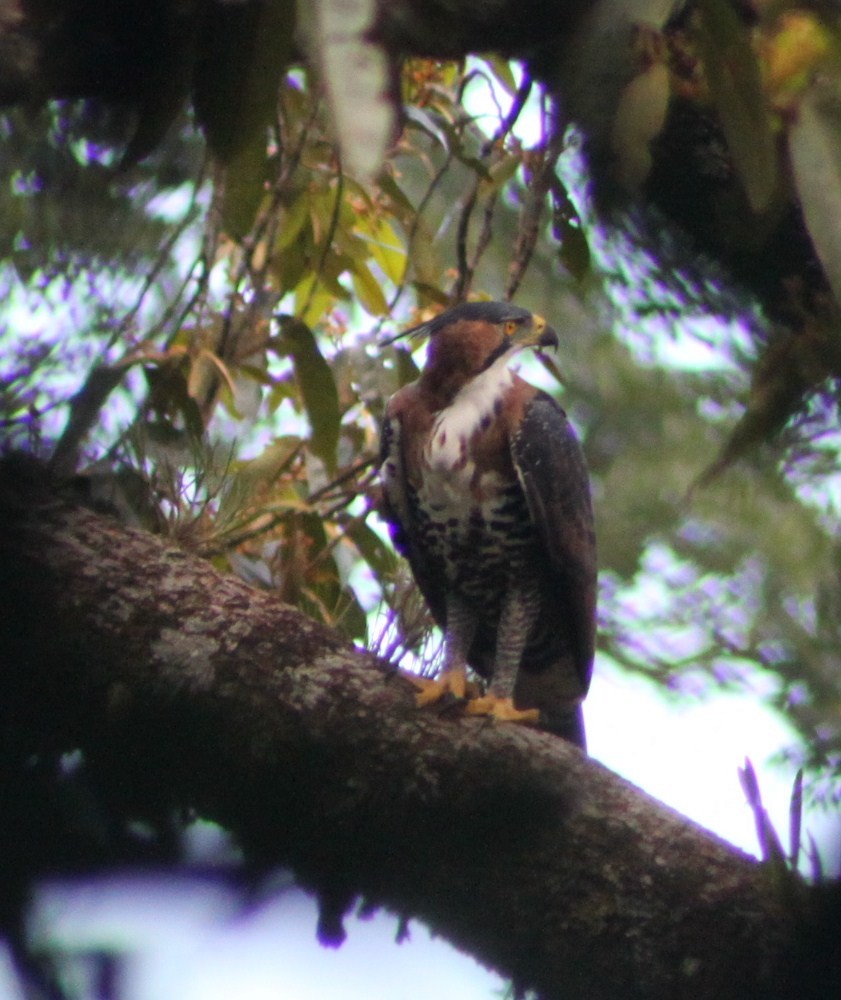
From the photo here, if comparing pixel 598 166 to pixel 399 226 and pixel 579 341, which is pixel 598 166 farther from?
pixel 399 226

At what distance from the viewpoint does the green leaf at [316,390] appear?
2965 millimetres

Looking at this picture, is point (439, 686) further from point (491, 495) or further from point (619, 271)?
point (619, 271)

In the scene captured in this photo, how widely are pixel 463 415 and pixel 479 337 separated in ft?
0.69

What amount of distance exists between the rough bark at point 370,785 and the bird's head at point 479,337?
1.11 metres

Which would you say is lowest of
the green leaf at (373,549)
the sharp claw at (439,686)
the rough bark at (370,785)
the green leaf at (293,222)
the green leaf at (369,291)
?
the rough bark at (370,785)

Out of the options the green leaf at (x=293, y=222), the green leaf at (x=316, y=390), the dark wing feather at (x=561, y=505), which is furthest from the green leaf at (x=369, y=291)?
the dark wing feather at (x=561, y=505)

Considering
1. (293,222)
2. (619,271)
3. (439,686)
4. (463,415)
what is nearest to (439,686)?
(439,686)

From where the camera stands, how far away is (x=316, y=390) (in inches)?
117

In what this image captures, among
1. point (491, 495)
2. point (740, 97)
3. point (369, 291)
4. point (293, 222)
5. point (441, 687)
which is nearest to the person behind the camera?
point (740, 97)

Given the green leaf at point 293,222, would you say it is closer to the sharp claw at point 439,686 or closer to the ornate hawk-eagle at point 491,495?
the ornate hawk-eagle at point 491,495

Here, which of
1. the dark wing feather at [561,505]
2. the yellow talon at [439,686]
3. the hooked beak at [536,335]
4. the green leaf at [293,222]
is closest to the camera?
the yellow talon at [439,686]

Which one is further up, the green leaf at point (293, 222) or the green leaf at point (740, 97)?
the green leaf at point (293, 222)

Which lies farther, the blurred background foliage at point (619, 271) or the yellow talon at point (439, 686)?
the yellow talon at point (439, 686)

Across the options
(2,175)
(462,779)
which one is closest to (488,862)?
(462,779)
